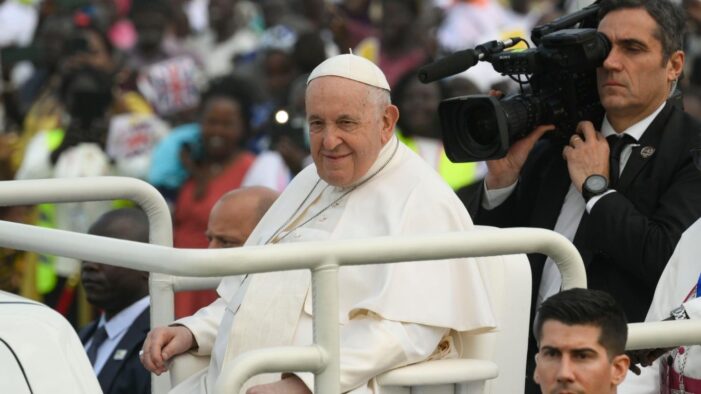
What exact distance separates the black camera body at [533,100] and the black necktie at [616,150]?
143 millimetres

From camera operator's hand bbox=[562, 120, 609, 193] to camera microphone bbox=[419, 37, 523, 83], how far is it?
0.37 metres

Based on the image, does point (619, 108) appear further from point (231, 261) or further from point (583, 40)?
point (231, 261)

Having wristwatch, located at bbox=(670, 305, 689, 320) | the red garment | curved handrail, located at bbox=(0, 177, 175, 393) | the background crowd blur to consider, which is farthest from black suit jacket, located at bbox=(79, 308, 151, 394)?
the red garment

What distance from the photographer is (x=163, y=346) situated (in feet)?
15.7

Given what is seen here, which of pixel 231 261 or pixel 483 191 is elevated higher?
pixel 483 191

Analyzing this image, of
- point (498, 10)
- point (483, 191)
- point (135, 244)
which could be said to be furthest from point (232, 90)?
point (135, 244)

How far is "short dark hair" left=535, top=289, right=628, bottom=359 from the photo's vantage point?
3768mm

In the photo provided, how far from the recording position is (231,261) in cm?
345

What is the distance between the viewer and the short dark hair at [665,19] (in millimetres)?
5078

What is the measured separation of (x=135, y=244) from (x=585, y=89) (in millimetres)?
2043

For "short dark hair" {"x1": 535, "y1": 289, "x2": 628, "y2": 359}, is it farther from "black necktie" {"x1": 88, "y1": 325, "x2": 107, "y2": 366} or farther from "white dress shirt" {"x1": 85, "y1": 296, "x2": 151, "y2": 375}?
"black necktie" {"x1": 88, "y1": 325, "x2": 107, "y2": 366}

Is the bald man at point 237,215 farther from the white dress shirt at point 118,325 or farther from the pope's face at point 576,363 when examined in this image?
the pope's face at point 576,363

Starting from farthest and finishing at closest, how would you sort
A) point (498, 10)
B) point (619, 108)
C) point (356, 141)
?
point (498, 10)
point (619, 108)
point (356, 141)

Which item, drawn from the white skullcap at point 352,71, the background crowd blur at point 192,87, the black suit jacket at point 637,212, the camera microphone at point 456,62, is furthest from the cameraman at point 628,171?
the background crowd blur at point 192,87
